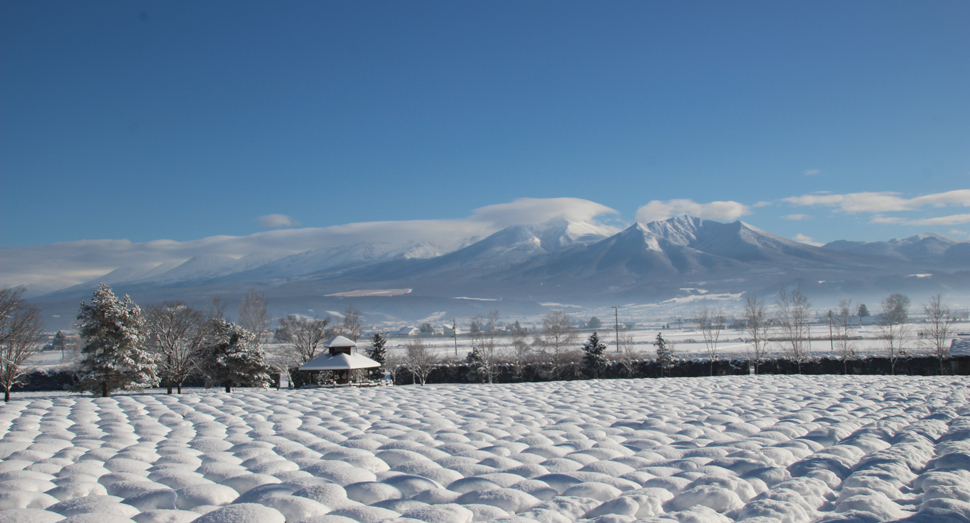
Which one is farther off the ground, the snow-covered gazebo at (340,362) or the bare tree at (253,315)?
the bare tree at (253,315)

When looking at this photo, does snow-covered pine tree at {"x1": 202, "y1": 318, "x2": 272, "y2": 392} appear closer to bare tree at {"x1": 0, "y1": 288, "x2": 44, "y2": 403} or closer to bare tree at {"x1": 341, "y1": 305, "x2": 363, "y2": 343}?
bare tree at {"x1": 0, "y1": 288, "x2": 44, "y2": 403}

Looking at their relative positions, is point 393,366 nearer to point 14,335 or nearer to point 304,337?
point 304,337

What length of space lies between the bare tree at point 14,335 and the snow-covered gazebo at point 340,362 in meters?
15.2

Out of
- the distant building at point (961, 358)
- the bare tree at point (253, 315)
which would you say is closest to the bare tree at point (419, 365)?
the bare tree at point (253, 315)

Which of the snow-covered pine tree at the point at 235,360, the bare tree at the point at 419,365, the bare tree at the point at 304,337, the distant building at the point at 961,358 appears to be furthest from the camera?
the bare tree at the point at 304,337

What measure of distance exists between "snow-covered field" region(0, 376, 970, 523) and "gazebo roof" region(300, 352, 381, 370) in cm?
1046

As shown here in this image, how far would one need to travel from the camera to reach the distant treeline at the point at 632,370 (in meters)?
30.8

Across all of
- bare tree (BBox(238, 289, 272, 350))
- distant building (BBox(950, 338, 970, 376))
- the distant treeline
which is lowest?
the distant treeline

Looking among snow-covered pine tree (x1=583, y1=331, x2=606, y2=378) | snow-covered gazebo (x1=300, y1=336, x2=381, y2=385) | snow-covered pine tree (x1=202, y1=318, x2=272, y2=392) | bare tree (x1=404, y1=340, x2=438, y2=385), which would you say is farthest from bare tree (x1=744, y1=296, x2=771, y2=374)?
snow-covered pine tree (x1=202, y1=318, x2=272, y2=392)

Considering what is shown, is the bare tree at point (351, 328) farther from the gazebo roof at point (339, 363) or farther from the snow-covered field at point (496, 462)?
the snow-covered field at point (496, 462)

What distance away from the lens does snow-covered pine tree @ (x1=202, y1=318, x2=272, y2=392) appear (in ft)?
88.2

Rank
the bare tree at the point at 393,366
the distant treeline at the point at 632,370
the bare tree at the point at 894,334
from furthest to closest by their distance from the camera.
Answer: the bare tree at the point at 393,366 < the bare tree at the point at 894,334 < the distant treeline at the point at 632,370

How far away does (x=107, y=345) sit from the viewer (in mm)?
22891

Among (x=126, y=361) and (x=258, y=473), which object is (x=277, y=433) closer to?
(x=258, y=473)
